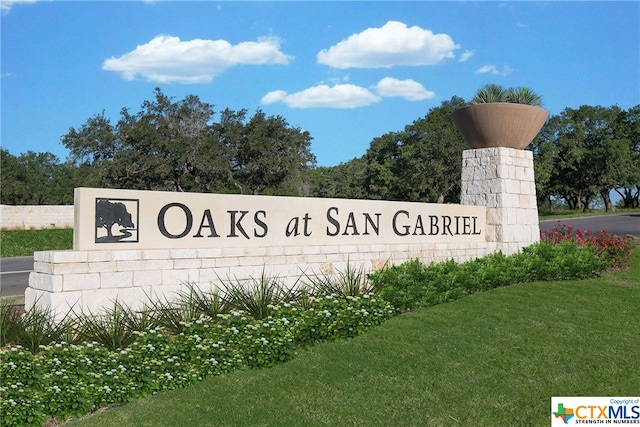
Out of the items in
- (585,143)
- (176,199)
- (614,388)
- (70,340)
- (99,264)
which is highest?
(585,143)

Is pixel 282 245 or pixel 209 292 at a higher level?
pixel 282 245

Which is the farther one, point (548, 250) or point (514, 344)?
point (548, 250)

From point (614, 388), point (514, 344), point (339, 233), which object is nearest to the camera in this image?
point (614, 388)

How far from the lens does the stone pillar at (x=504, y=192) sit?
525 inches

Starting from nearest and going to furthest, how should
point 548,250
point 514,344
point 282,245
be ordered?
point 514,344, point 282,245, point 548,250

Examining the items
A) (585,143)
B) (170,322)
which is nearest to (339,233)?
(170,322)

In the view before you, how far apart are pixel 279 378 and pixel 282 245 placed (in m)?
3.82

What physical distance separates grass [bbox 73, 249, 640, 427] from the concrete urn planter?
5.27 m

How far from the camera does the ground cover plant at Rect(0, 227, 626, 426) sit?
5867mm

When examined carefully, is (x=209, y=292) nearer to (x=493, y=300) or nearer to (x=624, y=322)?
(x=493, y=300)

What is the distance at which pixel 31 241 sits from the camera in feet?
82.4

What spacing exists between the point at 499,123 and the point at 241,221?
21.7 feet

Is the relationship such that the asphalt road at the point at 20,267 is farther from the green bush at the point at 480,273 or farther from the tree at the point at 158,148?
the tree at the point at 158,148

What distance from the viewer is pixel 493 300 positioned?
33.4 feet
